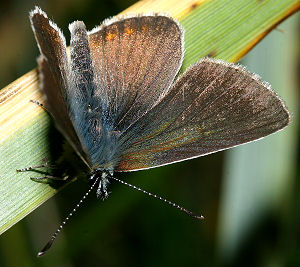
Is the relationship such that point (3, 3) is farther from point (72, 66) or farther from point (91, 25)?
point (72, 66)

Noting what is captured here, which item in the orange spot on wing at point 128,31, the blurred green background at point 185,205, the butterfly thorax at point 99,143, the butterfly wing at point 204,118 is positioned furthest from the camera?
the blurred green background at point 185,205

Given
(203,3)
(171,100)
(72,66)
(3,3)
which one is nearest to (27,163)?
(72,66)

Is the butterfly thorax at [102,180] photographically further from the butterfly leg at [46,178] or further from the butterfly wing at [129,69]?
the butterfly wing at [129,69]

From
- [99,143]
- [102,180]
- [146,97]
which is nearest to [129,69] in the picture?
[146,97]

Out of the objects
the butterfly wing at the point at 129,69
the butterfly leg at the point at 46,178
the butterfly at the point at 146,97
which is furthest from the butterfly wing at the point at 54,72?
the butterfly wing at the point at 129,69

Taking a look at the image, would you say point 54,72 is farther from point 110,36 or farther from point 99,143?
point 110,36

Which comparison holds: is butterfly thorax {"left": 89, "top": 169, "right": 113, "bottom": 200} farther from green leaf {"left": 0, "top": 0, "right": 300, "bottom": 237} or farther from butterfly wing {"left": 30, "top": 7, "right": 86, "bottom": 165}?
butterfly wing {"left": 30, "top": 7, "right": 86, "bottom": 165}
